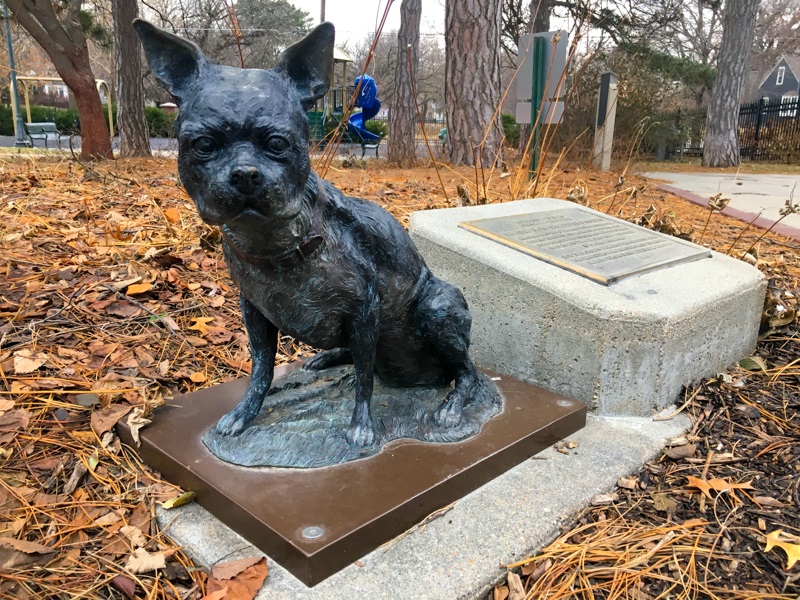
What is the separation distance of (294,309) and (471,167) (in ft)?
21.8

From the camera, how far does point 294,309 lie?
6.46ft

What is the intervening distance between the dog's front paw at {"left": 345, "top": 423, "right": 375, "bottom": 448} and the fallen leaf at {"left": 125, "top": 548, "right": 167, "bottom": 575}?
2.27ft

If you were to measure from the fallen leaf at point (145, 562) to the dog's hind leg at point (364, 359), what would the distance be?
0.70 metres

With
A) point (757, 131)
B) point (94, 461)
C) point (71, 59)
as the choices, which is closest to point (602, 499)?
point (94, 461)

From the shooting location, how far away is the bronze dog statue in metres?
1.53

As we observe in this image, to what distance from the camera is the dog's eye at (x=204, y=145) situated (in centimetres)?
152

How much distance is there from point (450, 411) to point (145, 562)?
118 cm

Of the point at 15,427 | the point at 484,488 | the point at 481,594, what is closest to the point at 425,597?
the point at 481,594

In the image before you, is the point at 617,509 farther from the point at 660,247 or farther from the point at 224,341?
the point at 224,341

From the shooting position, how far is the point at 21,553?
1918 mm

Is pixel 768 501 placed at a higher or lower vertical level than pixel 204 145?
lower

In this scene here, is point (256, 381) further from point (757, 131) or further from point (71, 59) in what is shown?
point (757, 131)

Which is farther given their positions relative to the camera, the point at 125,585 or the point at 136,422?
the point at 136,422

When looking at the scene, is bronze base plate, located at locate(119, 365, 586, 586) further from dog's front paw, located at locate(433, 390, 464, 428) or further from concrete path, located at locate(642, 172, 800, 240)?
concrete path, located at locate(642, 172, 800, 240)
